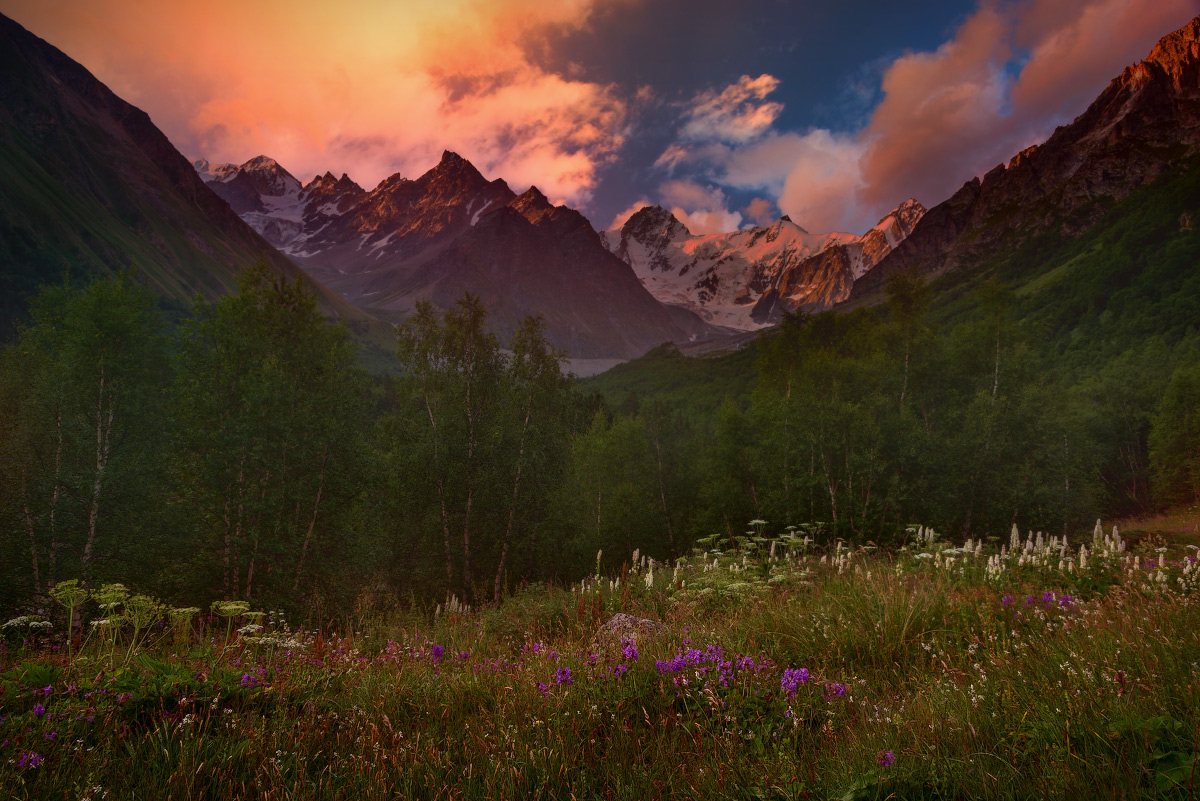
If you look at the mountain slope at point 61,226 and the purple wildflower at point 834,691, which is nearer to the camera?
the purple wildflower at point 834,691

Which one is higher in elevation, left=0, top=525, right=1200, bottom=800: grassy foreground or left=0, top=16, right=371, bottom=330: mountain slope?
left=0, top=16, right=371, bottom=330: mountain slope

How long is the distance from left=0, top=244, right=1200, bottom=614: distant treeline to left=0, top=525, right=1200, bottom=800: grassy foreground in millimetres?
12446

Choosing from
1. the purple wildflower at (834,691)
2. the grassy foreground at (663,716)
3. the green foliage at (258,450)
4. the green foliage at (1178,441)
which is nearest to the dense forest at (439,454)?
the green foliage at (258,450)

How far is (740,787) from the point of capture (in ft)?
A: 9.10

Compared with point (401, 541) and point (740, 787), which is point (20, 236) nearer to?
point (401, 541)

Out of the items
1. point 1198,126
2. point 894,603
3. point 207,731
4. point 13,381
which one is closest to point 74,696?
point 207,731

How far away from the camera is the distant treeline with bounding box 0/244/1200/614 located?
19656mm

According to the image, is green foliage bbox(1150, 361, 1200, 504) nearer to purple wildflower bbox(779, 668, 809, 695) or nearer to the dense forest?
the dense forest

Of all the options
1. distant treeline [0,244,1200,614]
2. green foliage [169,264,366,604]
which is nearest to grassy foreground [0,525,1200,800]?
distant treeline [0,244,1200,614]

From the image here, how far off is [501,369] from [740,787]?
1074 inches

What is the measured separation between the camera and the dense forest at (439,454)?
774 inches

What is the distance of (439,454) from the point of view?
2584cm

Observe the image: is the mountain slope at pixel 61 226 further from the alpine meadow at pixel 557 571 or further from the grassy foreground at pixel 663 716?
the grassy foreground at pixel 663 716

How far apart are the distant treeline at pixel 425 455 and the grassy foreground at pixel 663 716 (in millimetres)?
12446
